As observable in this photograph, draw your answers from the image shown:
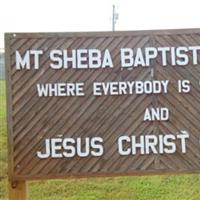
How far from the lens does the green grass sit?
8805mm

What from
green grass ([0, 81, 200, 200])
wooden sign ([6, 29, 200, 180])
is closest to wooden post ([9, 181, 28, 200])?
wooden sign ([6, 29, 200, 180])

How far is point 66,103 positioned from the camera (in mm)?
6039

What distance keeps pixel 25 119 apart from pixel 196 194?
153 inches

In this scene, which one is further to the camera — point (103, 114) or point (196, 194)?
point (196, 194)

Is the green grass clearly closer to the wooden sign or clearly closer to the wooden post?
the wooden post

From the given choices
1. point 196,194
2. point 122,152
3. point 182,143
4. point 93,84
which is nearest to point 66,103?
point 93,84

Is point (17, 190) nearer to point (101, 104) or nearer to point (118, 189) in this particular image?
point (101, 104)

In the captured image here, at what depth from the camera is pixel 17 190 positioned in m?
6.06

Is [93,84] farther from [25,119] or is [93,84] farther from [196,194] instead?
[196,194]

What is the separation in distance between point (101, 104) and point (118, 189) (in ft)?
11.1

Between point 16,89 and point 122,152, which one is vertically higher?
point 16,89

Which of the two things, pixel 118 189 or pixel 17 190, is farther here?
pixel 118 189

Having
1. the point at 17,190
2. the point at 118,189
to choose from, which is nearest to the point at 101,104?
the point at 17,190

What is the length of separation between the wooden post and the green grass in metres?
2.75
